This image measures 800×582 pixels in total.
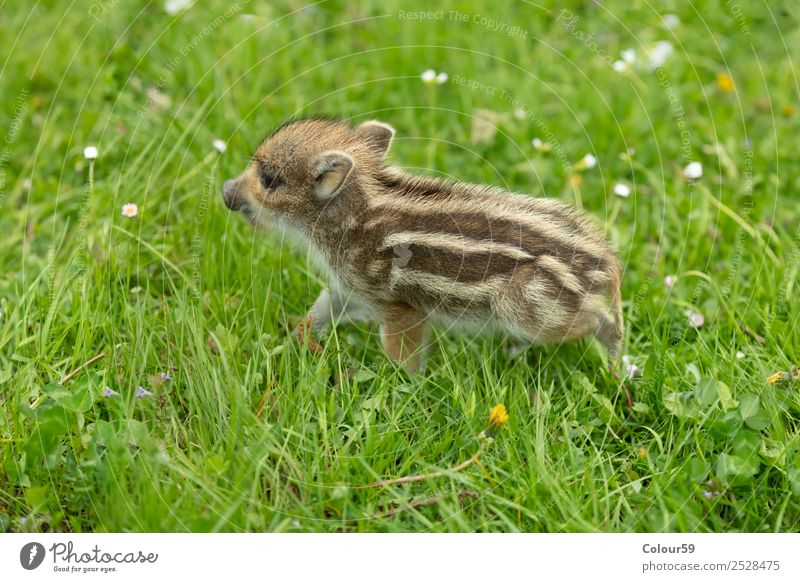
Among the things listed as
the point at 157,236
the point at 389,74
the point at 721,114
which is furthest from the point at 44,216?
the point at 721,114

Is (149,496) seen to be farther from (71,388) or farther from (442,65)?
(442,65)

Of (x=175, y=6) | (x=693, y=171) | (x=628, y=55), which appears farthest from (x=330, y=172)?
(x=175, y=6)

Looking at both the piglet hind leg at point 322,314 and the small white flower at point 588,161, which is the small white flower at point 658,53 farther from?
the piglet hind leg at point 322,314

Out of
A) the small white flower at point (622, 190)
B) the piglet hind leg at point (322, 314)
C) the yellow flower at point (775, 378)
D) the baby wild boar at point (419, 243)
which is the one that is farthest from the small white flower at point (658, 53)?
the piglet hind leg at point (322, 314)

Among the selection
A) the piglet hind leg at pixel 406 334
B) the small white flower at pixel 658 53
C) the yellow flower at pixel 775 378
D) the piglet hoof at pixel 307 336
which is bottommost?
the yellow flower at pixel 775 378

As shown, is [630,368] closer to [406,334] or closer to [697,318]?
[697,318]

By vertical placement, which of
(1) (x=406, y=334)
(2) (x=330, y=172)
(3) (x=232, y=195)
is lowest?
(1) (x=406, y=334)
